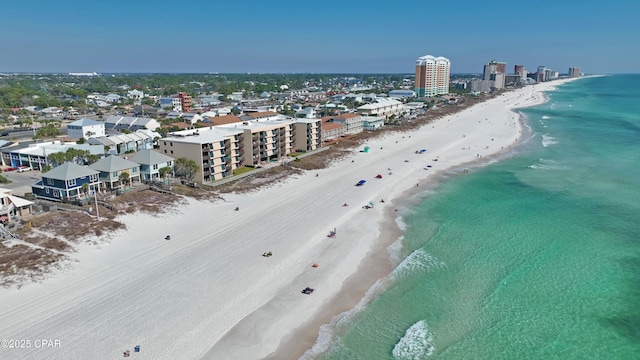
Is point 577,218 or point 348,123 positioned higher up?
point 348,123

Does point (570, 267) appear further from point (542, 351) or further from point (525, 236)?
point (542, 351)

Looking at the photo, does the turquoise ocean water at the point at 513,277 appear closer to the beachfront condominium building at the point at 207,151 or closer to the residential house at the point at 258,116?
the beachfront condominium building at the point at 207,151

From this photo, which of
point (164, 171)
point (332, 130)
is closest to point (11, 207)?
point (164, 171)

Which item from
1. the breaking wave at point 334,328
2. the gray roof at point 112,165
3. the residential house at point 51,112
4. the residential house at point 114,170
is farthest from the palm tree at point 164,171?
the residential house at point 51,112

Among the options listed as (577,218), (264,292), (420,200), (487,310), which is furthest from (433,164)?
(264,292)

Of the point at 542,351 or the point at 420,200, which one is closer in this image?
the point at 542,351

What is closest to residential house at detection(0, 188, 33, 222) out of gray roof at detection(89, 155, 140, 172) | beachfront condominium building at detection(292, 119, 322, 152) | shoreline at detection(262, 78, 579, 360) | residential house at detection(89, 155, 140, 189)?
residential house at detection(89, 155, 140, 189)

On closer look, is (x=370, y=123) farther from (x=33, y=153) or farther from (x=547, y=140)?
(x=33, y=153)

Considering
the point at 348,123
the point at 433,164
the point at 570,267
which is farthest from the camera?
the point at 348,123
